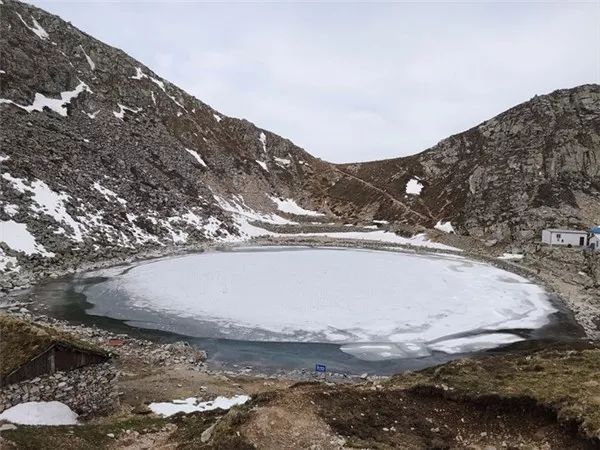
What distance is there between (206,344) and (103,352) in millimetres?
10293

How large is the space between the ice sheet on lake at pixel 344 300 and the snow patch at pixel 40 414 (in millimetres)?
13030

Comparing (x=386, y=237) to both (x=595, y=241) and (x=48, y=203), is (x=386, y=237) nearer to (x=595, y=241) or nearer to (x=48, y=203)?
(x=595, y=241)

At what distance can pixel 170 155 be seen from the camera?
86312mm

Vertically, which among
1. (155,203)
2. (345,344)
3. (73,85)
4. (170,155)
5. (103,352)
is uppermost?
(73,85)

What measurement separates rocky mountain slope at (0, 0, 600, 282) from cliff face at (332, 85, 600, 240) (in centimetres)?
28

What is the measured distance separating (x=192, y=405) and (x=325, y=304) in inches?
707

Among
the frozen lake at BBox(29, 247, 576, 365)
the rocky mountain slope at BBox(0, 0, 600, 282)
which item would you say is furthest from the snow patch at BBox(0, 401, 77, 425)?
the rocky mountain slope at BBox(0, 0, 600, 282)

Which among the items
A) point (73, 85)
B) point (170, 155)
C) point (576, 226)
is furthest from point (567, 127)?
point (73, 85)

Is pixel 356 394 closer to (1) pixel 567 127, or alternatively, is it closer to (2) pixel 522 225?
(2) pixel 522 225

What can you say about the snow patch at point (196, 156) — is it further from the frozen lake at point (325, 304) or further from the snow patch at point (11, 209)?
the snow patch at point (11, 209)

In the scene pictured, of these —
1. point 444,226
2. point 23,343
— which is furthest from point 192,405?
point 444,226

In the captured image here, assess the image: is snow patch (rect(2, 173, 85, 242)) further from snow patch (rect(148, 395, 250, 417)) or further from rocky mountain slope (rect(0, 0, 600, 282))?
snow patch (rect(148, 395, 250, 417))

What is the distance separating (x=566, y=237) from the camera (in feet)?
202

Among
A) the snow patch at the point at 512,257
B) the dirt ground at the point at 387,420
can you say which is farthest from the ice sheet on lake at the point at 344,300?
the dirt ground at the point at 387,420
